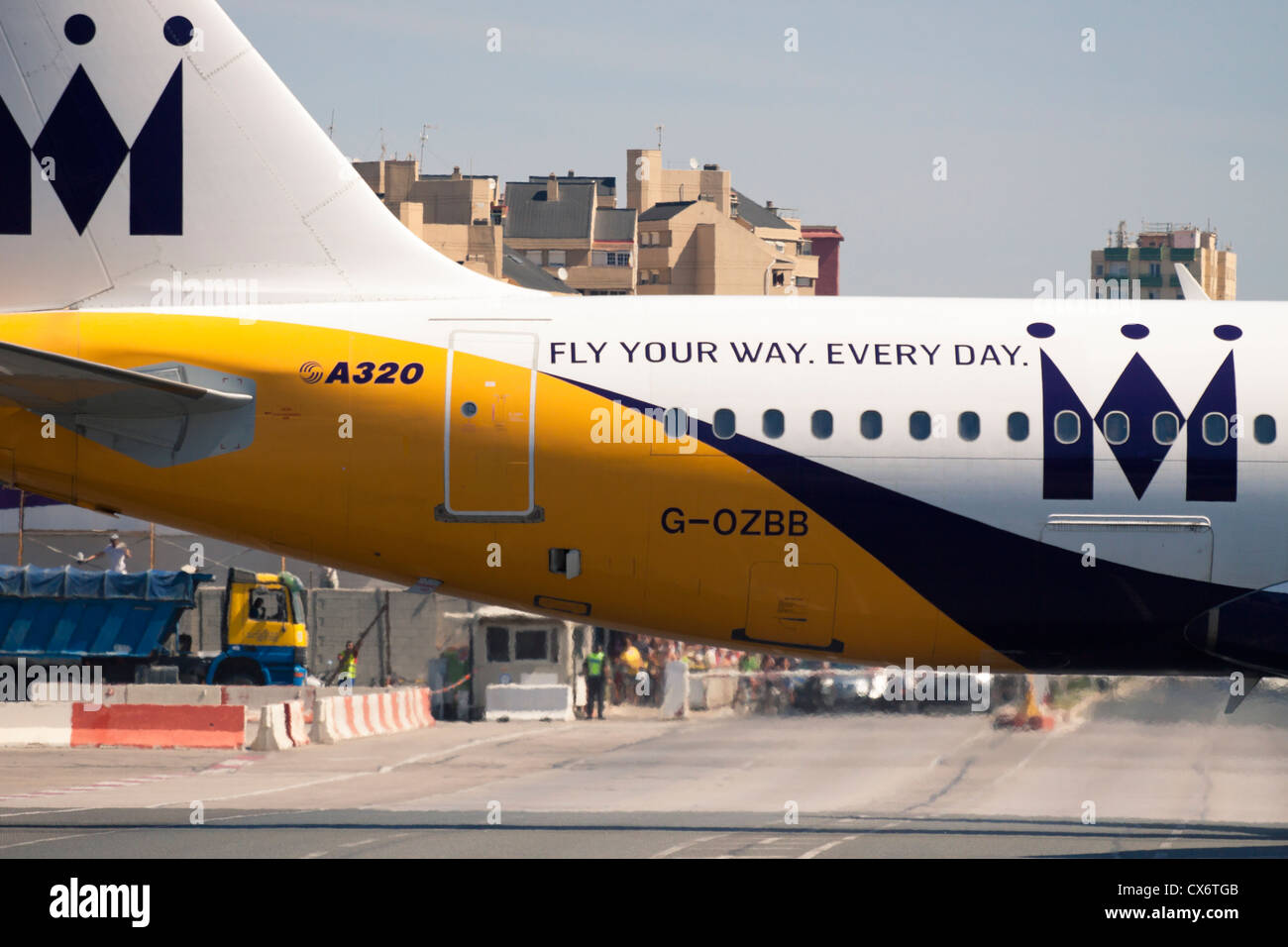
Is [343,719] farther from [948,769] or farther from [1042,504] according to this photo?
[1042,504]

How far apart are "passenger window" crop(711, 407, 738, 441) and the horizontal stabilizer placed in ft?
15.9

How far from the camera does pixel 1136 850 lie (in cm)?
1862

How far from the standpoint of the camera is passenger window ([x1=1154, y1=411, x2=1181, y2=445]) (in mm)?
17578

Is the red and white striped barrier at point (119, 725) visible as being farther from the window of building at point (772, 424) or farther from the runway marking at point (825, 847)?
the window of building at point (772, 424)

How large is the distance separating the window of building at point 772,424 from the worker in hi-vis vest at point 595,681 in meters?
24.0

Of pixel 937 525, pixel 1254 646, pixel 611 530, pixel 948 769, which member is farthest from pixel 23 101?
pixel 948 769

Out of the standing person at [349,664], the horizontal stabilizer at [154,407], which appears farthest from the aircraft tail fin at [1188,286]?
the standing person at [349,664]

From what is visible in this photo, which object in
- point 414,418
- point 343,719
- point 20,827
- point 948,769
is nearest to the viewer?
point 414,418

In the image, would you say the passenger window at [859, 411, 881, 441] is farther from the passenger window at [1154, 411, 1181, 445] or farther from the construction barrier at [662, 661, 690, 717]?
the construction barrier at [662, 661, 690, 717]

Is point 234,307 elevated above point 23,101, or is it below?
below

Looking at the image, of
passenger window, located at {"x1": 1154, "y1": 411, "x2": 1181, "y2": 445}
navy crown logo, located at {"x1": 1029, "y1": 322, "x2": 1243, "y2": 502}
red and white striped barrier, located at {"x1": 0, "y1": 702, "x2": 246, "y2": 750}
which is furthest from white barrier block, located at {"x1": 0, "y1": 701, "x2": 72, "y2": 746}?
passenger window, located at {"x1": 1154, "y1": 411, "x2": 1181, "y2": 445}

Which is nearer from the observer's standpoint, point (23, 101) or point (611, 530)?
point (611, 530)
